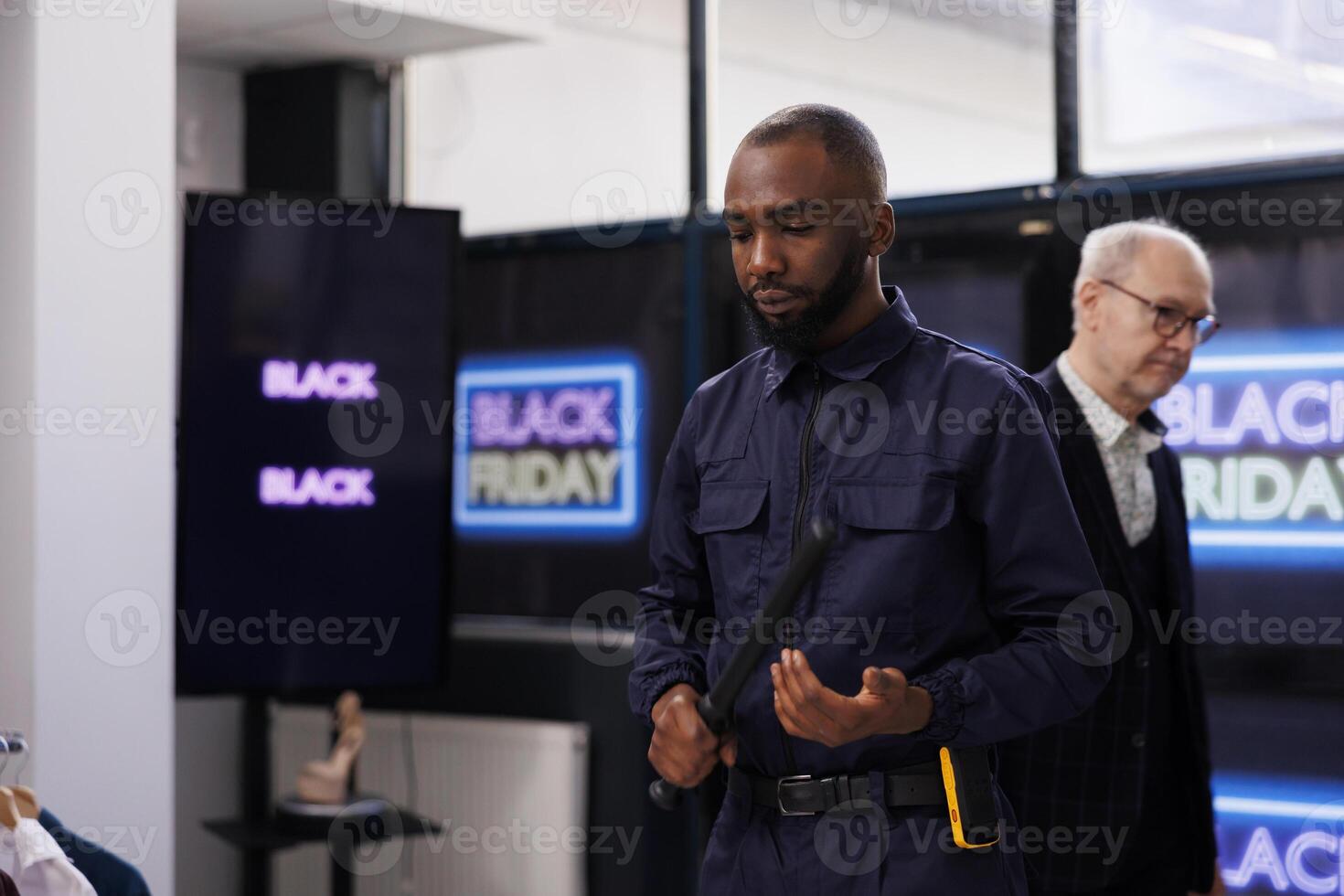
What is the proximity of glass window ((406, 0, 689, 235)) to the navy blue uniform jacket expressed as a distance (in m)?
2.36

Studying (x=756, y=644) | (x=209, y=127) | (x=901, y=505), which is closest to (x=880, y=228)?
(x=901, y=505)

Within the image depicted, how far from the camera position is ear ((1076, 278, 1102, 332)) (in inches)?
112

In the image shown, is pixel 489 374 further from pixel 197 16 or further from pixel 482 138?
pixel 197 16

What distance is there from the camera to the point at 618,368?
4.37m

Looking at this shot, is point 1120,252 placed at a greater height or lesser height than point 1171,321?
greater

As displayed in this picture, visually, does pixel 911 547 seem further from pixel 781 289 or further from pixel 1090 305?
pixel 1090 305

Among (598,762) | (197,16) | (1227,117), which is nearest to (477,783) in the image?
(598,762)

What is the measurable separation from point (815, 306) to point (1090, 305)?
115cm

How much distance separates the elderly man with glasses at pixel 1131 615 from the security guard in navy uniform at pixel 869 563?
26.8 inches

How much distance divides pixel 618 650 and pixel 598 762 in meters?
0.31

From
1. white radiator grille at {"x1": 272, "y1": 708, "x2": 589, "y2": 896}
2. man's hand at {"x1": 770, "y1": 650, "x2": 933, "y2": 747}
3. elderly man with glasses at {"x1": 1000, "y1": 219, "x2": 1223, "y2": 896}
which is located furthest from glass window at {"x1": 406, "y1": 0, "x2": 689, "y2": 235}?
man's hand at {"x1": 770, "y1": 650, "x2": 933, "y2": 747}

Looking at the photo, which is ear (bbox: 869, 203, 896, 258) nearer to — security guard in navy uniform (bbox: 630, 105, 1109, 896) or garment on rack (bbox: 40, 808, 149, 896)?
security guard in navy uniform (bbox: 630, 105, 1109, 896)

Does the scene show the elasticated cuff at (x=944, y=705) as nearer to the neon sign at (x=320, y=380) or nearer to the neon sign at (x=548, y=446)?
the neon sign at (x=320, y=380)

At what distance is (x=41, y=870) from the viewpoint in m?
2.34
